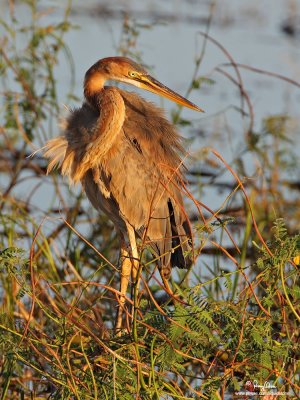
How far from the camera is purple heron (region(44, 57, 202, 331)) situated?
5023 millimetres

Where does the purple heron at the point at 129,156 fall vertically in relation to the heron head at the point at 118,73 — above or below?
below

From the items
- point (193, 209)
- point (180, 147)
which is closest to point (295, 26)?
point (193, 209)

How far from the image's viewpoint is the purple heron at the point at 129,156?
5.02 meters

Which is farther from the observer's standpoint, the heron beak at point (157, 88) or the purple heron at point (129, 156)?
the heron beak at point (157, 88)

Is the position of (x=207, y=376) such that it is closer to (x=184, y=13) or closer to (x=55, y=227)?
(x=55, y=227)

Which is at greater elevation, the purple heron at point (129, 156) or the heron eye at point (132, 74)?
the heron eye at point (132, 74)

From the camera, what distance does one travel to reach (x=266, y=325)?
138 inches

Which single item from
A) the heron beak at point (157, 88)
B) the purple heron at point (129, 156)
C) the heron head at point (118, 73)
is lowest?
the purple heron at point (129, 156)

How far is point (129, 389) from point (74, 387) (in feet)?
0.66

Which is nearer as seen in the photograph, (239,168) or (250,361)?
(250,361)

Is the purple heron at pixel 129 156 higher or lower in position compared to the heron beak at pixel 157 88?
lower

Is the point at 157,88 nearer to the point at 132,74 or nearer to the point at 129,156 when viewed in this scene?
the point at 132,74


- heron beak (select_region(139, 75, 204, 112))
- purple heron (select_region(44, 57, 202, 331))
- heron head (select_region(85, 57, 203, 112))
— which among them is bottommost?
purple heron (select_region(44, 57, 202, 331))

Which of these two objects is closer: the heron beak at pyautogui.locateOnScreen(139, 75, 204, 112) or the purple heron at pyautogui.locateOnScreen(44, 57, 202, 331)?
the purple heron at pyautogui.locateOnScreen(44, 57, 202, 331)
